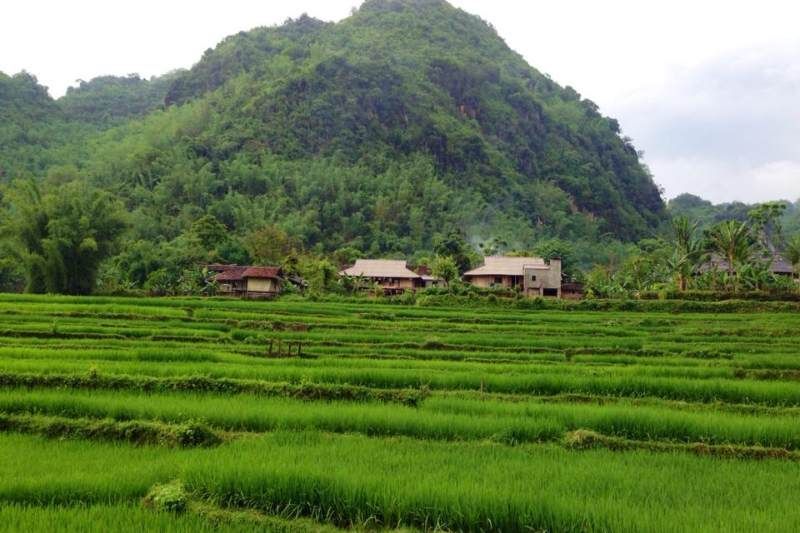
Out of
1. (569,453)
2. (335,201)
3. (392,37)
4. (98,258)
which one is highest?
(392,37)

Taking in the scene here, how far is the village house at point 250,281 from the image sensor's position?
40938 millimetres

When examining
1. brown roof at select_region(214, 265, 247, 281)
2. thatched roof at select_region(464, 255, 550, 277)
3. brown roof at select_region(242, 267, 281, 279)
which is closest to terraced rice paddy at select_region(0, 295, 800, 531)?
brown roof at select_region(242, 267, 281, 279)

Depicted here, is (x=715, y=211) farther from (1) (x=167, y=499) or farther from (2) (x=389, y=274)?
(1) (x=167, y=499)

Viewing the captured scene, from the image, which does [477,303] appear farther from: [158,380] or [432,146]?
[432,146]

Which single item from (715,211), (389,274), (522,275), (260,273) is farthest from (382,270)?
(715,211)

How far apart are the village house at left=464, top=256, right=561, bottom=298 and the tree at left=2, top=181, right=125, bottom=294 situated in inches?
1114

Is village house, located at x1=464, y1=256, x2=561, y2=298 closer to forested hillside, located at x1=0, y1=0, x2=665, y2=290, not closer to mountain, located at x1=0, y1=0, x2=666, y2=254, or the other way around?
forested hillside, located at x1=0, y1=0, x2=665, y2=290

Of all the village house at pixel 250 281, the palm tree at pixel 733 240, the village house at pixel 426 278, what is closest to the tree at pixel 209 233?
the village house at pixel 250 281

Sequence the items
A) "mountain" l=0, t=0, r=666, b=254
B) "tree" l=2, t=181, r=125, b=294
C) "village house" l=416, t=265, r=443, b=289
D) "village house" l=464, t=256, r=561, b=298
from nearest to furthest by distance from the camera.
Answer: "tree" l=2, t=181, r=125, b=294
"village house" l=464, t=256, r=561, b=298
"village house" l=416, t=265, r=443, b=289
"mountain" l=0, t=0, r=666, b=254

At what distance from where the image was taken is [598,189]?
337 ft

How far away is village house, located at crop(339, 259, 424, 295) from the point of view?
165 ft

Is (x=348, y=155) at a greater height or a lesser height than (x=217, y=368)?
greater

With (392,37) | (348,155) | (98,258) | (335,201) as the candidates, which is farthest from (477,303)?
(392,37)

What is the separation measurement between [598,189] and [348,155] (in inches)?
1811
